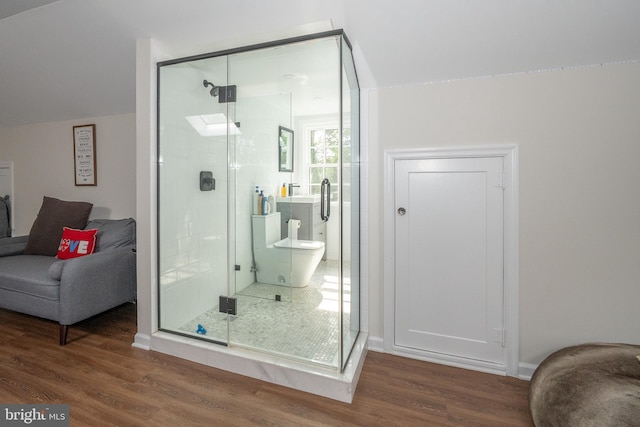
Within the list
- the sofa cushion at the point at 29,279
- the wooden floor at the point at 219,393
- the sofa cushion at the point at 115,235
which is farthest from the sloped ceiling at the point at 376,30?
the wooden floor at the point at 219,393

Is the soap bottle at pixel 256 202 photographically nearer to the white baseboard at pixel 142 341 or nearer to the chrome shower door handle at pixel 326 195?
the chrome shower door handle at pixel 326 195

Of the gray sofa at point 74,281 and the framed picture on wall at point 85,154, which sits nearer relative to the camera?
the gray sofa at point 74,281

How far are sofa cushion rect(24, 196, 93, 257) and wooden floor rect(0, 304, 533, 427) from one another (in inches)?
40.9

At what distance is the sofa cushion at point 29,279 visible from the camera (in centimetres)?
221

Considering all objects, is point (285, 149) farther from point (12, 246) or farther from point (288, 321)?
point (12, 246)

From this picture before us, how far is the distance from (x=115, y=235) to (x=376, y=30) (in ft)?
Answer: 8.81

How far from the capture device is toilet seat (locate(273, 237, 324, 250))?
2.36 m

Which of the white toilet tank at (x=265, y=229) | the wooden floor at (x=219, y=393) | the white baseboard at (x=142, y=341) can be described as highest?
the white toilet tank at (x=265, y=229)

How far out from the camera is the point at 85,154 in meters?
3.51

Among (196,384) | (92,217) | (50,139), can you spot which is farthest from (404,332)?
(50,139)

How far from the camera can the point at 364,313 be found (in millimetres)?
2277

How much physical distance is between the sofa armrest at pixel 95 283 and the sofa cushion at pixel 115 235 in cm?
12

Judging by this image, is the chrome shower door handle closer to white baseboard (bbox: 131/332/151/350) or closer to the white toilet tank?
the white toilet tank

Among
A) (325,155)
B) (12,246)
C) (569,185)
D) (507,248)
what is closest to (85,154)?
(12,246)
